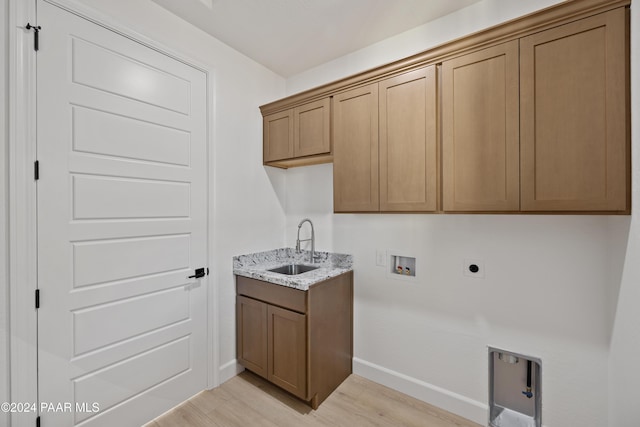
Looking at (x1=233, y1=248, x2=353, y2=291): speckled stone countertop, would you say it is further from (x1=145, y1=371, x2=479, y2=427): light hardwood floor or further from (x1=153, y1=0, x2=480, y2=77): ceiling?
(x1=153, y1=0, x2=480, y2=77): ceiling

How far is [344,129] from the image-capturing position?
6.76ft

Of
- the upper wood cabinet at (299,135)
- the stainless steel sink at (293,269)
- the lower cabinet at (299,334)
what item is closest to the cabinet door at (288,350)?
the lower cabinet at (299,334)

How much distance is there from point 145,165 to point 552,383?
9.48 ft

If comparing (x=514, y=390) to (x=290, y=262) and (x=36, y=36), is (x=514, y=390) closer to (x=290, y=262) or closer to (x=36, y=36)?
(x=290, y=262)

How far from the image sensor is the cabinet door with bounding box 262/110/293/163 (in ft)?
7.87

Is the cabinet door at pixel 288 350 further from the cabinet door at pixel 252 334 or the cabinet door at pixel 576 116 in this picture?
the cabinet door at pixel 576 116

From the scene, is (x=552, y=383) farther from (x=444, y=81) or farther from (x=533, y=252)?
(x=444, y=81)

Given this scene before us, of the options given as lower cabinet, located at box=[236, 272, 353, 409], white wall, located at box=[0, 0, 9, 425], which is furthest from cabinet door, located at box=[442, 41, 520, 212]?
white wall, located at box=[0, 0, 9, 425]

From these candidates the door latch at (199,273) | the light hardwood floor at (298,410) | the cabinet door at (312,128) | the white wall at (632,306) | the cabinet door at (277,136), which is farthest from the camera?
the cabinet door at (277,136)

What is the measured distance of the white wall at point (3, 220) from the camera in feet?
4.17

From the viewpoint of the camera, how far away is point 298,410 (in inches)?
75.5

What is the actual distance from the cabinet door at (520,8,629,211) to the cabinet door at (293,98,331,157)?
49.8 inches

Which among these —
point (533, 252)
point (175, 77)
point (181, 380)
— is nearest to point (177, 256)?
point (181, 380)

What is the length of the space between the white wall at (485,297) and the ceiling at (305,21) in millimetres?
130
